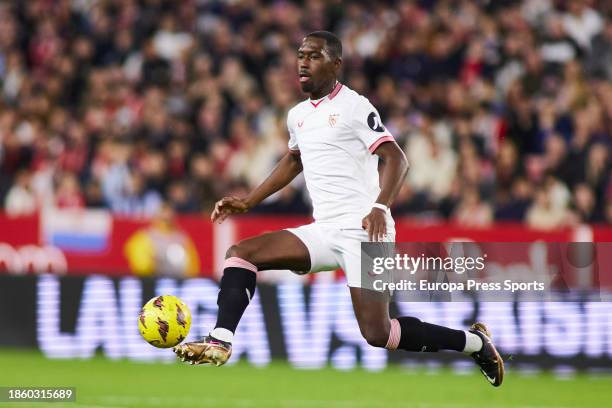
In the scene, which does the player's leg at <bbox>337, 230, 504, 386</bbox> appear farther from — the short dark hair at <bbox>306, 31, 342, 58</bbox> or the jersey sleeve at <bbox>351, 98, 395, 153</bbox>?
the short dark hair at <bbox>306, 31, 342, 58</bbox>

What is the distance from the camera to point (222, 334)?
7.89 metres

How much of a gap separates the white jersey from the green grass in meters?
2.18

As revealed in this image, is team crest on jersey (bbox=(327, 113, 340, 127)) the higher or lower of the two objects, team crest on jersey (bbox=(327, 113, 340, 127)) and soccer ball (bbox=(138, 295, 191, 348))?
the higher

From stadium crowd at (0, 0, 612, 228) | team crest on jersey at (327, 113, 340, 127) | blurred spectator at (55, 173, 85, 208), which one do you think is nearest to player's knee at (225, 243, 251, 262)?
team crest on jersey at (327, 113, 340, 127)

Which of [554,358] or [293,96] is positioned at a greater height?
[293,96]

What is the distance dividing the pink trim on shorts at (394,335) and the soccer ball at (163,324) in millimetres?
1282

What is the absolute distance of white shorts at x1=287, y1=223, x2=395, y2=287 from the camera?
26.9ft

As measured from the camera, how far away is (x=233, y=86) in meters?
18.4

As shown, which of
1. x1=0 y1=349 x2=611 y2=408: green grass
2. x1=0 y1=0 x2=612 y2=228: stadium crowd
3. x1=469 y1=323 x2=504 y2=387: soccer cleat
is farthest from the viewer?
x1=0 y1=0 x2=612 y2=228: stadium crowd

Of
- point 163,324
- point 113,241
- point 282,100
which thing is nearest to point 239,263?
point 163,324

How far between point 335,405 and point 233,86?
9020mm

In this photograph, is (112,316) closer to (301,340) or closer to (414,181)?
(301,340)

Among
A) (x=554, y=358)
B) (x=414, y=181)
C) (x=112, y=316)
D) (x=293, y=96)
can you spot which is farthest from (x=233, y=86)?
(x=554, y=358)

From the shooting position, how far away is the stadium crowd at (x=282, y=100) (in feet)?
53.2
